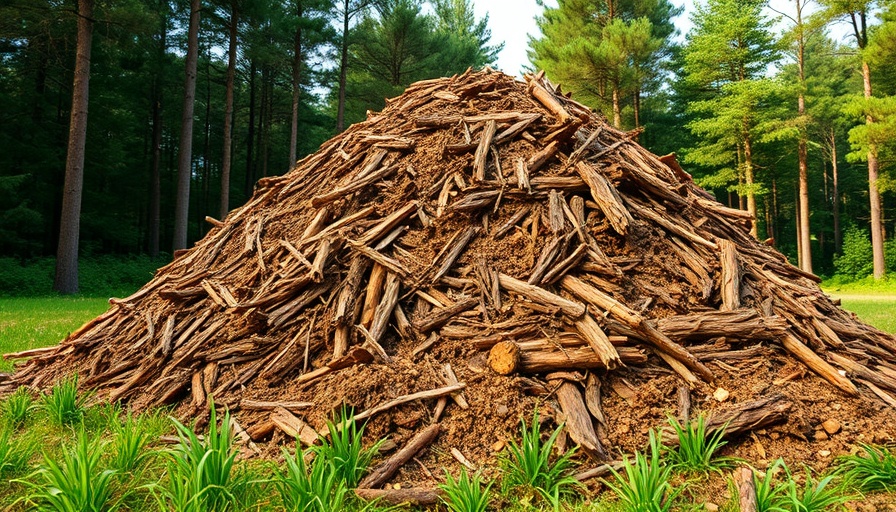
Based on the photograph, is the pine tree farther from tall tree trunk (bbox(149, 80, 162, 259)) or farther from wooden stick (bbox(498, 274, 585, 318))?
A: tall tree trunk (bbox(149, 80, 162, 259))

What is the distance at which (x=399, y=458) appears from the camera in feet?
7.55

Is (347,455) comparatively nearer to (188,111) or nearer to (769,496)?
(769,496)

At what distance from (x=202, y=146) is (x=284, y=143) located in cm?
509

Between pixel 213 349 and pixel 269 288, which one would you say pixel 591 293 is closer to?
pixel 269 288

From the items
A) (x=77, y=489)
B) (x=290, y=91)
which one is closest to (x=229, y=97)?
(x=290, y=91)

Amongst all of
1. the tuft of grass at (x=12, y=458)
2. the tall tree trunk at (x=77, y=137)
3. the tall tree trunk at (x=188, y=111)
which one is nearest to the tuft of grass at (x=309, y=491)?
the tuft of grass at (x=12, y=458)

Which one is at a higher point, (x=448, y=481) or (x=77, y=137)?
(x=77, y=137)

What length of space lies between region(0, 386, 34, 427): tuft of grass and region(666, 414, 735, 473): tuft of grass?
3807 millimetres

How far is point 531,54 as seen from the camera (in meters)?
29.5

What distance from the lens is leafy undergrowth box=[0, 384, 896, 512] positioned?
1930 mm

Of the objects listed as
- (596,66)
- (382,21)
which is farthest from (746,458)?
(382,21)

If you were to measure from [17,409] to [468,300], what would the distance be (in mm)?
2990

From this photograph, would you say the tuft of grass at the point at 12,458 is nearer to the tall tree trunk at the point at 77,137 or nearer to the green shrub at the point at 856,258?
the tall tree trunk at the point at 77,137

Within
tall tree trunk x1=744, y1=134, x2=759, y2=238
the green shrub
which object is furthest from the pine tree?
the green shrub
